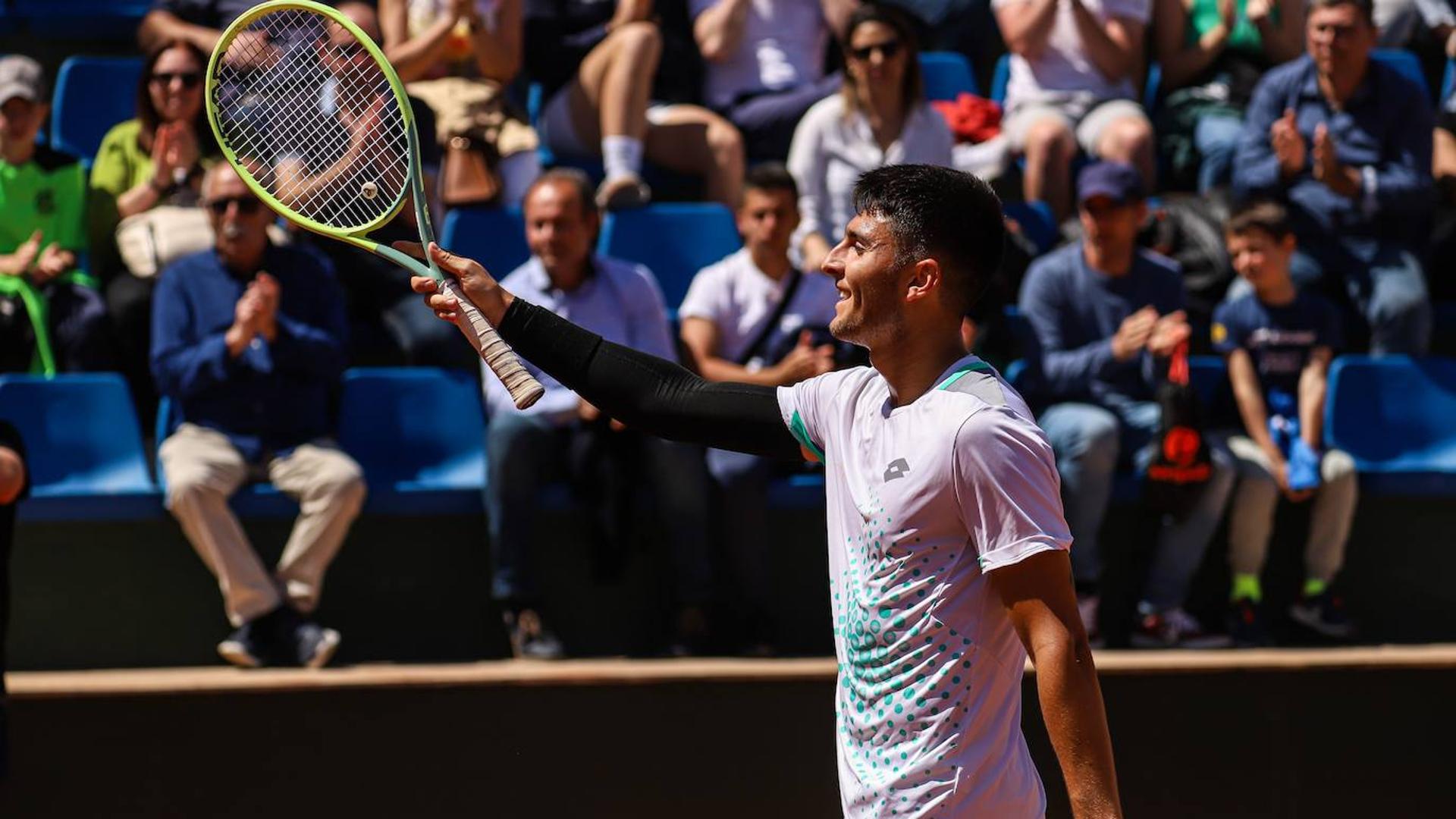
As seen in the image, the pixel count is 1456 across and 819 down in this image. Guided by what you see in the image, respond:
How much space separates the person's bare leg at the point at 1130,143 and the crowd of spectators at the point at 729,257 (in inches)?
0.6

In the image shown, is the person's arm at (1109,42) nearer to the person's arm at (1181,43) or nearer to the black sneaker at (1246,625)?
the person's arm at (1181,43)

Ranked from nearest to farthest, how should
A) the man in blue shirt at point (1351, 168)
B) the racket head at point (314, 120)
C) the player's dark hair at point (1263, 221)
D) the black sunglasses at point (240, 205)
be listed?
the racket head at point (314, 120)
the black sunglasses at point (240, 205)
the player's dark hair at point (1263, 221)
the man in blue shirt at point (1351, 168)

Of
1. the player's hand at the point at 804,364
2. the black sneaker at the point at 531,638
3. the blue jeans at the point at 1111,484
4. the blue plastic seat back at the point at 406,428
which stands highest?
the player's hand at the point at 804,364

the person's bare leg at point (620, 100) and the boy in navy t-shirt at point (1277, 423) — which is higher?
the person's bare leg at point (620, 100)

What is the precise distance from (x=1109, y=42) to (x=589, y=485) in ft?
10.1

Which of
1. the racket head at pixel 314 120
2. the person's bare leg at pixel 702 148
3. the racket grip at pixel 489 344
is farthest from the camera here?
the person's bare leg at pixel 702 148

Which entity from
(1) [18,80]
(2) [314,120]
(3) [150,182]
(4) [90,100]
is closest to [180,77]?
(3) [150,182]

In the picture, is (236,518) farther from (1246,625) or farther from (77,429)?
(1246,625)

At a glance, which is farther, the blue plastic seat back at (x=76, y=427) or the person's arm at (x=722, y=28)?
the person's arm at (x=722, y=28)

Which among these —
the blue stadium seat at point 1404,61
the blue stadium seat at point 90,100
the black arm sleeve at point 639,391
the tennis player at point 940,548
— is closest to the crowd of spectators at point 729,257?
the blue stadium seat at point 90,100

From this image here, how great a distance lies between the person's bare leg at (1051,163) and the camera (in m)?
6.86

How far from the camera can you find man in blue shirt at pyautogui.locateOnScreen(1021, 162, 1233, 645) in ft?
18.4

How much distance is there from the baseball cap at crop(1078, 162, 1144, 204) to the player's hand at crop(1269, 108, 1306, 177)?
86cm

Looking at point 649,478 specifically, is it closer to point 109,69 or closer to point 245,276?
point 245,276
